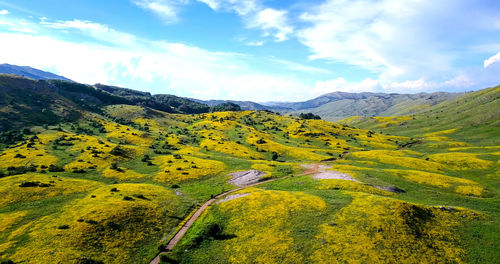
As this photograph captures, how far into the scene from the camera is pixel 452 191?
217 ft

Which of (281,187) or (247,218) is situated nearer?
(247,218)

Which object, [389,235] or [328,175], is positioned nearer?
[389,235]

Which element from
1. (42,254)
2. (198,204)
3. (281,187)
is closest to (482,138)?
(281,187)

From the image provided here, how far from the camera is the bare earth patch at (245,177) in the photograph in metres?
72.1

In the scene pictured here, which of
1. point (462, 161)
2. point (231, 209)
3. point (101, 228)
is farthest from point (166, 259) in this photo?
point (462, 161)

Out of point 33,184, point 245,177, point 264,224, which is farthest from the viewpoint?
point 245,177

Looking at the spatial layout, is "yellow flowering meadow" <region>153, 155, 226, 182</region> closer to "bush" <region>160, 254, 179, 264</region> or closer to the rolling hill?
the rolling hill

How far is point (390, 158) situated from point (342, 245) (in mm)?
85903

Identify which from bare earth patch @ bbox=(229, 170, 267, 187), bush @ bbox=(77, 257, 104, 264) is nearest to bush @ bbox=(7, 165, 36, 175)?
bush @ bbox=(77, 257, 104, 264)

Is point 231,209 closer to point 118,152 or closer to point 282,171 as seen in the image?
point 282,171

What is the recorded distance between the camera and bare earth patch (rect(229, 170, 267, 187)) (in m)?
72.1

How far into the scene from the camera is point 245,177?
75.4m

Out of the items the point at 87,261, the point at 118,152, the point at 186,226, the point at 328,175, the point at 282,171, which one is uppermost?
the point at 328,175

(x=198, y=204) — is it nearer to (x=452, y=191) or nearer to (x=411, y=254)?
(x=411, y=254)
